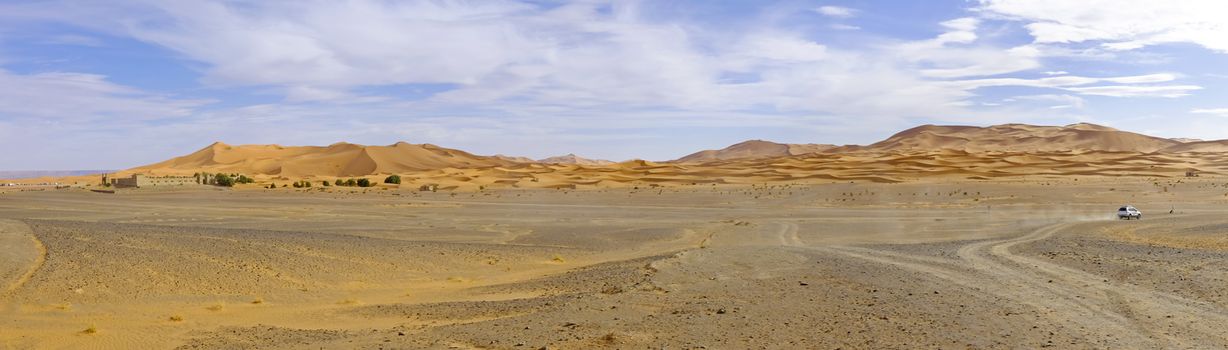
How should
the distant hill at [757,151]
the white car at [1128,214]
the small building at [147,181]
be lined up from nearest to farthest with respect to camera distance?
the white car at [1128,214]
the small building at [147,181]
the distant hill at [757,151]

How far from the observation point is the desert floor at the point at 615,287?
1037cm

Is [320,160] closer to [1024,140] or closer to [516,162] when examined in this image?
[516,162]

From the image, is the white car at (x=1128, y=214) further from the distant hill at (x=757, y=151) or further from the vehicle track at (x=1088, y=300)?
the distant hill at (x=757, y=151)

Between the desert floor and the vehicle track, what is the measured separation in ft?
0.18

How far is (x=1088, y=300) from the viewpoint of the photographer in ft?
40.9

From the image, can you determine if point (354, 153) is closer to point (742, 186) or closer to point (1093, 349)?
point (742, 186)

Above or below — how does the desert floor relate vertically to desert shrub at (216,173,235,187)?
below

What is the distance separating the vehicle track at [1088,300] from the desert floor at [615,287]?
55mm

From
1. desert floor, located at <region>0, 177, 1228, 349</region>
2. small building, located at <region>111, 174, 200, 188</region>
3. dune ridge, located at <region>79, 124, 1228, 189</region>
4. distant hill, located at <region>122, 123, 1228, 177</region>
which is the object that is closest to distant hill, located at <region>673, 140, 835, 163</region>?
distant hill, located at <region>122, 123, 1228, 177</region>

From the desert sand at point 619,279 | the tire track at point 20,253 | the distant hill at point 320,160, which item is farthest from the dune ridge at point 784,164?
the tire track at point 20,253

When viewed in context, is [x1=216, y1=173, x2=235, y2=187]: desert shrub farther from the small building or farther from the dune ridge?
the dune ridge

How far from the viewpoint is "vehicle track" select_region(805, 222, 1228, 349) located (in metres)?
9.78

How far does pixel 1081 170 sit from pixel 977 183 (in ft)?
57.6

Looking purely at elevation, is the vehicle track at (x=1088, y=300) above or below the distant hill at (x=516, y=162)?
below
